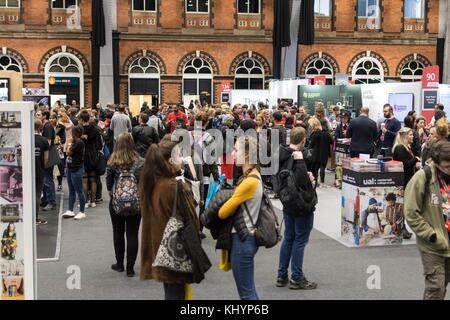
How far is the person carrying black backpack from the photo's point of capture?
243 inches

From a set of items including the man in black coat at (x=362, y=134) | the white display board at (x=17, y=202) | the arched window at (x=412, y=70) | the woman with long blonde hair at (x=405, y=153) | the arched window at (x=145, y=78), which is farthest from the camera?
the arched window at (x=412, y=70)

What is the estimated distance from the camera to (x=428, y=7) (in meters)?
29.3

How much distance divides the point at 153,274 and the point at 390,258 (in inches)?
158

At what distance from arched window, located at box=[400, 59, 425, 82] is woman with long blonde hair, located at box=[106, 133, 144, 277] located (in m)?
24.6

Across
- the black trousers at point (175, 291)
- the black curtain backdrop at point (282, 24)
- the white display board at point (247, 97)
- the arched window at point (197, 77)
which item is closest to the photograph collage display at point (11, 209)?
the black trousers at point (175, 291)

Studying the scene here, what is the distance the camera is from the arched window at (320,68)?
28.4 m

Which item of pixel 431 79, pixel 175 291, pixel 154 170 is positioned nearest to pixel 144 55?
pixel 431 79

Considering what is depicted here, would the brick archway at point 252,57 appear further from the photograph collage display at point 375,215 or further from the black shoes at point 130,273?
the black shoes at point 130,273

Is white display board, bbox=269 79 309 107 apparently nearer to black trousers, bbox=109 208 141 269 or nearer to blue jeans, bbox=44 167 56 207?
blue jeans, bbox=44 167 56 207

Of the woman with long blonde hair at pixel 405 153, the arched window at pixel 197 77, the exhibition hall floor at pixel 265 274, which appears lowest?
the exhibition hall floor at pixel 265 274

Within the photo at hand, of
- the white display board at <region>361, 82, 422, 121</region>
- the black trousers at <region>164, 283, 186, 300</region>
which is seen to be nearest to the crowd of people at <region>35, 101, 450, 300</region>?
the black trousers at <region>164, 283, 186, 300</region>

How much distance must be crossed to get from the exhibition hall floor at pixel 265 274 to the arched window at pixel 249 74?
19380mm

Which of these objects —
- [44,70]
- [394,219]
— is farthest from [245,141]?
[44,70]

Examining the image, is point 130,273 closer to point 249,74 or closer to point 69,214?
point 69,214
